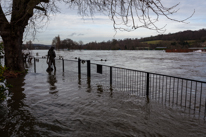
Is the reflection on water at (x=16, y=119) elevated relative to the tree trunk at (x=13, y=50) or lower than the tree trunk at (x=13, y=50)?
lower

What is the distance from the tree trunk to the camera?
1184 centimetres

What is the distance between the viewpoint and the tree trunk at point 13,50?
11.8 meters

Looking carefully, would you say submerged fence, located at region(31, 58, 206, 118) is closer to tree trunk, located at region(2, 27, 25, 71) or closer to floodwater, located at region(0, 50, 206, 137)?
floodwater, located at region(0, 50, 206, 137)

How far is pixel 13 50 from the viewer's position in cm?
1221

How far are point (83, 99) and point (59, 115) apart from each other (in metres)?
1.69

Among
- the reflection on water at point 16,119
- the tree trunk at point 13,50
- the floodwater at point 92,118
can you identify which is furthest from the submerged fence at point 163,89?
the tree trunk at point 13,50

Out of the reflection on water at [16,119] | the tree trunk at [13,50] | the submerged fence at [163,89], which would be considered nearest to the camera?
the reflection on water at [16,119]

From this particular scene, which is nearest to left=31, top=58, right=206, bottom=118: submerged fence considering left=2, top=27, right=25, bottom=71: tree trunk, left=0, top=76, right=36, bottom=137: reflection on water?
left=0, top=76, right=36, bottom=137: reflection on water

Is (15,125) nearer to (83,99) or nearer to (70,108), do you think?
(70,108)

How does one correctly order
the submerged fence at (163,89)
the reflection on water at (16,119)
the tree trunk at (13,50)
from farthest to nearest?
the tree trunk at (13,50) → the submerged fence at (163,89) → the reflection on water at (16,119)

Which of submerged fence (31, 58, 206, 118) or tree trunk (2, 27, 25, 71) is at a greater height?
tree trunk (2, 27, 25, 71)

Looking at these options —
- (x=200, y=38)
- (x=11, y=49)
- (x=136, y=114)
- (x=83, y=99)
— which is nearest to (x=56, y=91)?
(x=83, y=99)

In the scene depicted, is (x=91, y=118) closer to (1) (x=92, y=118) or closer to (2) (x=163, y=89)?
(1) (x=92, y=118)

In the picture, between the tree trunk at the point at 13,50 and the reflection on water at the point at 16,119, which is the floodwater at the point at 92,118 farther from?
the tree trunk at the point at 13,50
